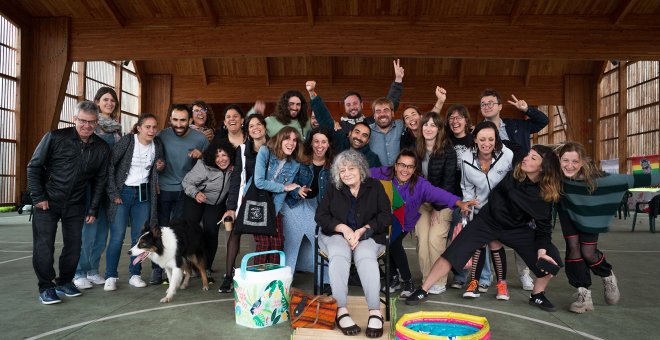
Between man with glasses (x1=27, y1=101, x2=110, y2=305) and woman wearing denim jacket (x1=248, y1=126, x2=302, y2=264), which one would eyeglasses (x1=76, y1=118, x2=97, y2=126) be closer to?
man with glasses (x1=27, y1=101, x2=110, y2=305)

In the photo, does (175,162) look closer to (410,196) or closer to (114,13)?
(410,196)

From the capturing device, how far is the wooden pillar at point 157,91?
1541 centimetres

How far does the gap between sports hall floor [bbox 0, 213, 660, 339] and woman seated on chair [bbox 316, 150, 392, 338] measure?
1.51ft

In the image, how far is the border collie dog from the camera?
3537mm

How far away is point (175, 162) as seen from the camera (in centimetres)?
422

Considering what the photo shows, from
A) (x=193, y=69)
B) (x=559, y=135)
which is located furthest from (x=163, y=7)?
(x=559, y=135)

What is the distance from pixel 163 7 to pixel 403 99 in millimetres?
7733

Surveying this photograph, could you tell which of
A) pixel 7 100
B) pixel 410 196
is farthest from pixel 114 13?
pixel 410 196

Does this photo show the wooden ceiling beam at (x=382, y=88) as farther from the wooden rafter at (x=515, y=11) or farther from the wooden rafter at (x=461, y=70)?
the wooden rafter at (x=515, y=11)

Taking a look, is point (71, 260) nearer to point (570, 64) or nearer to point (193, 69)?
point (193, 69)

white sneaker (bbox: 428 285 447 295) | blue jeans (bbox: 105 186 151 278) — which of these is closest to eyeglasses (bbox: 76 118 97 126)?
blue jeans (bbox: 105 186 151 278)

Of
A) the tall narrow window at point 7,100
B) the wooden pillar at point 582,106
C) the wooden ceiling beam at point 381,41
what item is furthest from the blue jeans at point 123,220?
the wooden pillar at point 582,106

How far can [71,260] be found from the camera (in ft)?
11.6

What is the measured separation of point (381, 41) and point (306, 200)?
694cm
